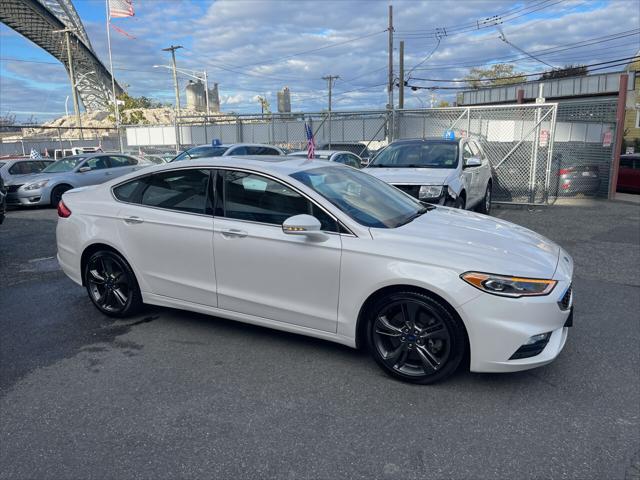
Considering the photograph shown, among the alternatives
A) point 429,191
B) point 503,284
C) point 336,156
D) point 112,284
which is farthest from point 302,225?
point 336,156

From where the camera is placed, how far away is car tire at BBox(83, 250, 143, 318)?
462 centimetres

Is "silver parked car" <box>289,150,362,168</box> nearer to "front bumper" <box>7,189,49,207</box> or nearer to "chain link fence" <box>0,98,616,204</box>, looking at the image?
"chain link fence" <box>0,98,616,204</box>

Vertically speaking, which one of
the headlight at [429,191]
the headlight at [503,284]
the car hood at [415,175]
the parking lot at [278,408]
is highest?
the car hood at [415,175]

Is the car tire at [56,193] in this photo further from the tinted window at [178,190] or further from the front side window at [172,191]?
the tinted window at [178,190]

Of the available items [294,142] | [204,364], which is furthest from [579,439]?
[294,142]

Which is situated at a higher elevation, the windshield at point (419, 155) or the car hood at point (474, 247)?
the windshield at point (419, 155)

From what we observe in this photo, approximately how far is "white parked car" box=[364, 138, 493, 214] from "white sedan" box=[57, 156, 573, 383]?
117 inches

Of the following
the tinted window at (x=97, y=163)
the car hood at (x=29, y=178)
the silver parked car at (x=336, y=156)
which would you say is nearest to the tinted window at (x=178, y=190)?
the silver parked car at (x=336, y=156)

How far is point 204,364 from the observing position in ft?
12.5

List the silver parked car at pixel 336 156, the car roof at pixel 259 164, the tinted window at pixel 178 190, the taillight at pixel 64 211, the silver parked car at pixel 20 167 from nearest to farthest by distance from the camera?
the car roof at pixel 259 164 → the tinted window at pixel 178 190 → the taillight at pixel 64 211 → the silver parked car at pixel 336 156 → the silver parked car at pixel 20 167

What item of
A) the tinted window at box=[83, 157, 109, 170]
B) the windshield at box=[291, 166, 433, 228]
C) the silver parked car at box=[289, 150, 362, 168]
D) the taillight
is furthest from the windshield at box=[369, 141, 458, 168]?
the tinted window at box=[83, 157, 109, 170]

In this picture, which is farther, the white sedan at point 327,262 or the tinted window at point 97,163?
the tinted window at point 97,163

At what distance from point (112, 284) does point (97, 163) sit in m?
11.1

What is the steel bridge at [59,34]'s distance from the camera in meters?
59.2
